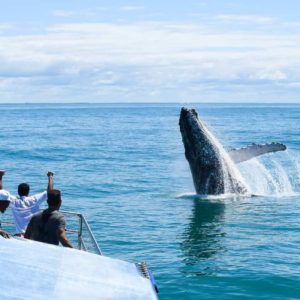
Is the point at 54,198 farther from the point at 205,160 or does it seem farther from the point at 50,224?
the point at 205,160

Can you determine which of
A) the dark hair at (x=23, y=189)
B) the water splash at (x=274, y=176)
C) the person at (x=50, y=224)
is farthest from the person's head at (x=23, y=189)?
the water splash at (x=274, y=176)

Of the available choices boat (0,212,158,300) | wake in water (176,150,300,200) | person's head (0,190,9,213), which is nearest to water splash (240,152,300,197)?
wake in water (176,150,300,200)

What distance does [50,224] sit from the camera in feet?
29.4

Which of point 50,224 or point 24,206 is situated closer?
point 50,224

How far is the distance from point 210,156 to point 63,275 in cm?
1515

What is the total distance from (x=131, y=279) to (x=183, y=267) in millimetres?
7115

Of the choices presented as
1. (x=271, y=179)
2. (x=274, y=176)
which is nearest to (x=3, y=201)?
(x=271, y=179)

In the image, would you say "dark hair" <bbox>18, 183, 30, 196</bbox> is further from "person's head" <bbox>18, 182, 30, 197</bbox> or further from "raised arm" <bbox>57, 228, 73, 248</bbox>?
"raised arm" <bbox>57, 228, 73, 248</bbox>

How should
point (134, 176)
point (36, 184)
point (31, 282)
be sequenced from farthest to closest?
point (134, 176), point (36, 184), point (31, 282)

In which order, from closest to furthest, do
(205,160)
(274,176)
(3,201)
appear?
1. (3,201)
2. (205,160)
3. (274,176)

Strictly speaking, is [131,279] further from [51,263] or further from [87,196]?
[87,196]

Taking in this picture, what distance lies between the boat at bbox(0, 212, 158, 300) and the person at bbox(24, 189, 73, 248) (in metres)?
1.03

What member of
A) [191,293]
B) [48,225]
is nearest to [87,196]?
[191,293]

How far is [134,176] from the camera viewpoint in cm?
3219
